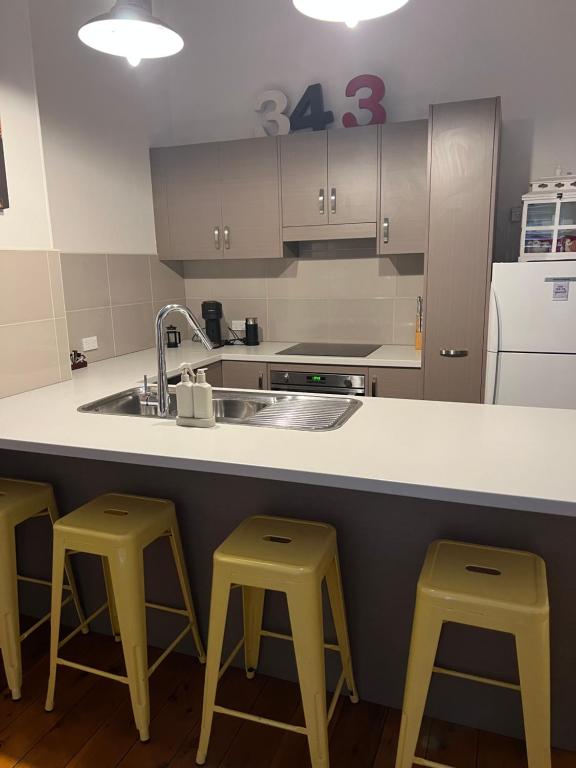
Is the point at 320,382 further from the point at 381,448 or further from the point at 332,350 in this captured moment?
the point at 381,448

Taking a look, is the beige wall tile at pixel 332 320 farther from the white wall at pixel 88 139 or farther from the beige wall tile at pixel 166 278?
the white wall at pixel 88 139

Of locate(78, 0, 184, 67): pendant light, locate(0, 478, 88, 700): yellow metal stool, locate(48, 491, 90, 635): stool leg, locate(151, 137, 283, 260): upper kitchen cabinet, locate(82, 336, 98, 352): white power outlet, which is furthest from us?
locate(151, 137, 283, 260): upper kitchen cabinet

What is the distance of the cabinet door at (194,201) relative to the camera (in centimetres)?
359

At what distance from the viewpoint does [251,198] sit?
11.6 feet

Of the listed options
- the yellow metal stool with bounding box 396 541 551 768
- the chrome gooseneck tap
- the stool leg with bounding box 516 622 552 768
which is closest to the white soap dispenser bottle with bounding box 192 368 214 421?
the chrome gooseneck tap

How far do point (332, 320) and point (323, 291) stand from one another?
207mm

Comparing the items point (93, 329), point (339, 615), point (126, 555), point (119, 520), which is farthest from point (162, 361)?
point (93, 329)

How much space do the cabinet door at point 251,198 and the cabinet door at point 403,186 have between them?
2.19 ft

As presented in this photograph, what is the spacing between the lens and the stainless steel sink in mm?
1815

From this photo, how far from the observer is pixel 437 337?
10.4 feet

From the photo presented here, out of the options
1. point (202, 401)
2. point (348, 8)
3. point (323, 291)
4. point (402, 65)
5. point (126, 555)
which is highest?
point (402, 65)

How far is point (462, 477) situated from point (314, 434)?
0.48 metres

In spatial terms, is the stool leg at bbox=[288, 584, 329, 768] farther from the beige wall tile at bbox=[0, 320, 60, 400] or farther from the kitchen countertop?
the beige wall tile at bbox=[0, 320, 60, 400]

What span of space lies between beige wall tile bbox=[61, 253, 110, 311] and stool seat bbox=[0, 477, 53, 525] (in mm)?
1303
